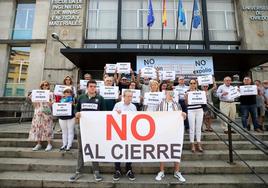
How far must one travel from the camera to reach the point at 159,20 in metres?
14.6

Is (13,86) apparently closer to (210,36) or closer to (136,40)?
(136,40)

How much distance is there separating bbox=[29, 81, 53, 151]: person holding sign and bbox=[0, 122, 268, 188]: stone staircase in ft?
1.00

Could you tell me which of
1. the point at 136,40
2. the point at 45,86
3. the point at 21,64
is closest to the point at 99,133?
the point at 45,86

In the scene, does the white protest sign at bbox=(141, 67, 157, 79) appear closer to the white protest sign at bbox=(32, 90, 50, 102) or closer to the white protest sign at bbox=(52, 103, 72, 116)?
the white protest sign at bbox=(52, 103, 72, 116)

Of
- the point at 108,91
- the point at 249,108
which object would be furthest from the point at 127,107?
the point at 249,108

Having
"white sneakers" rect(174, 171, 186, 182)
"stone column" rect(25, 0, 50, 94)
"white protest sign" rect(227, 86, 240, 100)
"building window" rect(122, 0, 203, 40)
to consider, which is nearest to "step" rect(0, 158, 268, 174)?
"white sneakers" rect(174, 171, 186, 182)

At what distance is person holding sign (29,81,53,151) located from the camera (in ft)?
19.2

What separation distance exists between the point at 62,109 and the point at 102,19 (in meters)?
10.6

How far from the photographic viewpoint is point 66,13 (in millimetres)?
14086

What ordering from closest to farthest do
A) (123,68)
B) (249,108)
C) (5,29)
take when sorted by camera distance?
(249,108)
(123,68)
(5,29)

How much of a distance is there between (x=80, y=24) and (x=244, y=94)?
10.7 meters

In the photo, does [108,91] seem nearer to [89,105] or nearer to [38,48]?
[89,105]

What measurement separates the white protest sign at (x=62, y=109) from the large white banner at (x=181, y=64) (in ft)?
21.7

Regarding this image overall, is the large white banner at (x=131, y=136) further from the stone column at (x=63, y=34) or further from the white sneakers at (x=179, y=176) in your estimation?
the stone column at (x=63, y=34)
